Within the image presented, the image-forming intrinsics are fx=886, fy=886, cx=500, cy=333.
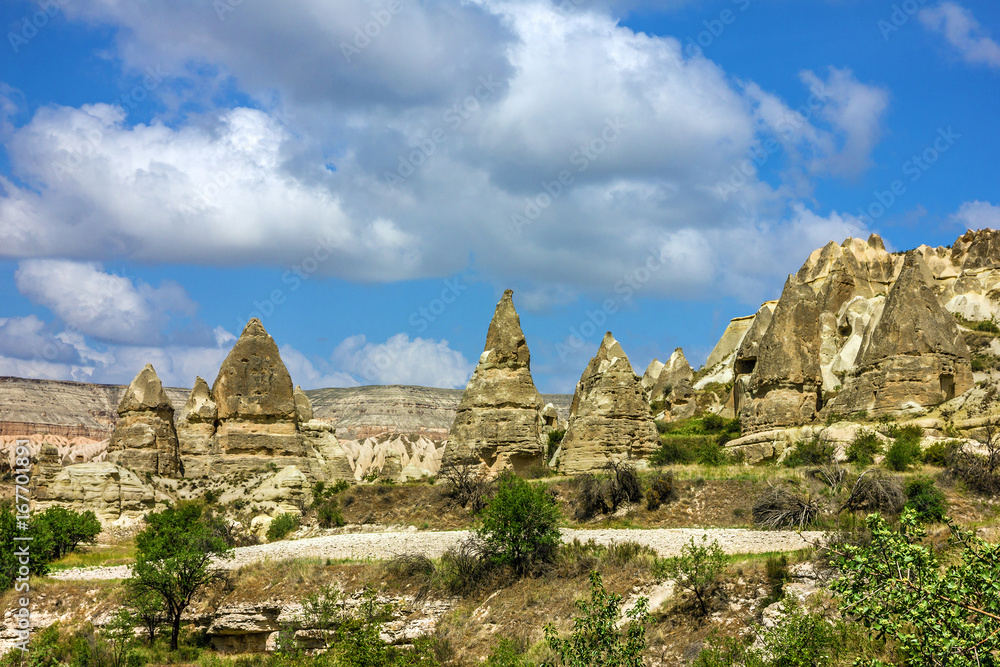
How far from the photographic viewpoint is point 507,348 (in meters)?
28.6

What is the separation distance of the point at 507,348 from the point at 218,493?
11.6 m

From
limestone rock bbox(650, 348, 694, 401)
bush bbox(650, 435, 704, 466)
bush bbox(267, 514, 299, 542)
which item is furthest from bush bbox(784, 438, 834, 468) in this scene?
limestone rock bbox(650, 348, 694, 401)

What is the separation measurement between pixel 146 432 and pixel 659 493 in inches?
819

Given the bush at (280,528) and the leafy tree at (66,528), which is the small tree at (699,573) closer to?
the bush at (280,528)

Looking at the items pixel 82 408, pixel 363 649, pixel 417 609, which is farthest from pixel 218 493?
pixel 82 408

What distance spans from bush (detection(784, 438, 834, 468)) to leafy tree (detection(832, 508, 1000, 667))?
52.0 ft

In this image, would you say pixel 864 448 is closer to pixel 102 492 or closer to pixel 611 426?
pixel 611 426

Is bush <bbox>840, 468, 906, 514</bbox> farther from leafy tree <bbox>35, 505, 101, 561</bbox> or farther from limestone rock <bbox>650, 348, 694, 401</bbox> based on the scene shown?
limestone rock <bbox>650, 348, 694, 401</bbox>

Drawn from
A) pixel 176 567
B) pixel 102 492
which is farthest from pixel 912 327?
pixel 102 492

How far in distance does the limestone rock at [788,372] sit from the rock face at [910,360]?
1439 mm

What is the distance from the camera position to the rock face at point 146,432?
32531 mm

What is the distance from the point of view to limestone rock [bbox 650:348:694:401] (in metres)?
56.5

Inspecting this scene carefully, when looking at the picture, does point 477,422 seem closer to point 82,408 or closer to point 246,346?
point 246,346

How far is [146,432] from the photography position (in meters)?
33.3
